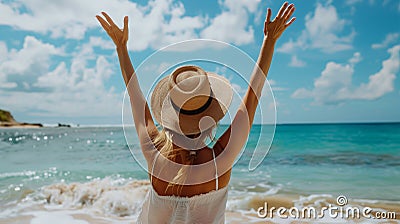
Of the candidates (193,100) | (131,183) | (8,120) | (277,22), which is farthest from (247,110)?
(8,120)

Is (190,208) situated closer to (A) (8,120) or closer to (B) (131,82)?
(B) (131,82)

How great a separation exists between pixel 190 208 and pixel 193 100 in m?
0.36

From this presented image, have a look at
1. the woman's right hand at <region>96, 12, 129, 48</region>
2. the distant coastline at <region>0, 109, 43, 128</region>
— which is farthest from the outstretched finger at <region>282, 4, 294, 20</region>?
the distant coastline at <region>0, 109, 43, 128</region>

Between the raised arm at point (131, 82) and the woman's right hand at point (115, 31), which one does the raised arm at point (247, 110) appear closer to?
the raised arm at point (131, 82)

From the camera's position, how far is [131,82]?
57.9 inches

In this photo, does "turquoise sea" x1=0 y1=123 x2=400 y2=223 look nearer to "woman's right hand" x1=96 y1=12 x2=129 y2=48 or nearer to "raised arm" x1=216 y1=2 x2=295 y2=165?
"raised arm" x1=216 y1=2 x2=295 y2=165

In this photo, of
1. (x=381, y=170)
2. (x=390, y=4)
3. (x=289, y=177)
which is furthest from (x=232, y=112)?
(x=390, y=4)

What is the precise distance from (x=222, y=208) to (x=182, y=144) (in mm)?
265

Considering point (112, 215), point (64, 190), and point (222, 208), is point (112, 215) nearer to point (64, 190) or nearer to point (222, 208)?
point (64, 190)

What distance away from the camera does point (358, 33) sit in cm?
2512

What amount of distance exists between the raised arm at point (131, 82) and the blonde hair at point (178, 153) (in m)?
0.07

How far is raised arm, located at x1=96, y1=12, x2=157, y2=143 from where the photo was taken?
142cm

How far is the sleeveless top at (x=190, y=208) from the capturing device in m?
1.33

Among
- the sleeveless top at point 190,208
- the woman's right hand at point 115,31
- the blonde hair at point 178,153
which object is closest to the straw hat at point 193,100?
the blonde hair at point 178,153
